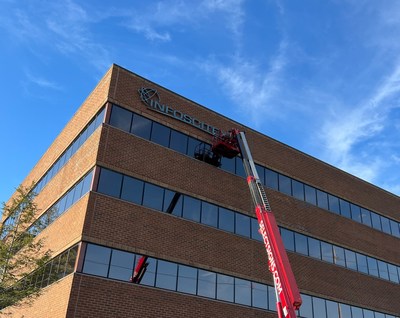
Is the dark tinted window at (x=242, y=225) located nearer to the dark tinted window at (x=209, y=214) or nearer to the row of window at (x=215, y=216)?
the row of window at (x=215, y=216)

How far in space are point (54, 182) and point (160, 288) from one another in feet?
34.1

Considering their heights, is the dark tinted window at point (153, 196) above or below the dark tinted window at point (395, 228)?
below

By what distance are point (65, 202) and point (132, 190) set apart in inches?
173

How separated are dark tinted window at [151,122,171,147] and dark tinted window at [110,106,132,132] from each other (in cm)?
137

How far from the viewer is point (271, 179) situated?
27.4 metres

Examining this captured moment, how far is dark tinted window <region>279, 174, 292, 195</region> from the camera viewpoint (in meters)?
27.7

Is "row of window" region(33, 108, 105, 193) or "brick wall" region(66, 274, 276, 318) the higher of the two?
"row of window" region(33, 108, 105, 193)

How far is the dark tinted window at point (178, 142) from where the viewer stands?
23.5 metres

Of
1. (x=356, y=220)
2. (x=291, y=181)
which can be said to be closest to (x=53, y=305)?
(x=291, y=181)

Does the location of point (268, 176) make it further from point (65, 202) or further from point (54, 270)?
point (54, 270)

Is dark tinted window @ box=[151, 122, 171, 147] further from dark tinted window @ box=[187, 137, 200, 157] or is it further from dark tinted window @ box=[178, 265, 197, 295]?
dark tinted window @ box=[178, 265, 197, 295]

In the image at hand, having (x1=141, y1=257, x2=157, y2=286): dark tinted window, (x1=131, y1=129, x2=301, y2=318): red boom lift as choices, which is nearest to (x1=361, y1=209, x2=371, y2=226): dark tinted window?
(x1=131, y1=129, x2=301, y2=318): red boom lift

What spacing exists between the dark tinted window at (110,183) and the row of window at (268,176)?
253cm

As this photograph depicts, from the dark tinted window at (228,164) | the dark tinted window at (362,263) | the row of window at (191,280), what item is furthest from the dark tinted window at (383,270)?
the dark tinted window at (228,164)
